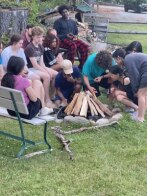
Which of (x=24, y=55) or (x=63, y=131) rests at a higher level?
(x=24, y=55)

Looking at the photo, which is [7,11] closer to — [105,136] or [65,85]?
[65,85]

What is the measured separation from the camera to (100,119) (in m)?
7.49

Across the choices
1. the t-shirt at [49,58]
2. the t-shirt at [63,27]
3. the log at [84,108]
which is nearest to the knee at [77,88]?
the log at [84,108]

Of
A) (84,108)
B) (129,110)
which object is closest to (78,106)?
(84,108)

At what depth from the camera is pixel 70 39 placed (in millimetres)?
10516

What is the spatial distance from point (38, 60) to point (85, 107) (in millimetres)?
1475

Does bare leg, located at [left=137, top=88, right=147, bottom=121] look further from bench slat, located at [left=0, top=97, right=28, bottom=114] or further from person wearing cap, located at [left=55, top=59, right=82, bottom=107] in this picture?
bench slat, located at [left=0, top=97, right=28, bottom=114]

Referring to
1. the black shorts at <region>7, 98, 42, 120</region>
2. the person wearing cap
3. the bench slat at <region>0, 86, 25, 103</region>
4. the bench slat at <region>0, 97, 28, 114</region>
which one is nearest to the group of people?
the person wearing cap

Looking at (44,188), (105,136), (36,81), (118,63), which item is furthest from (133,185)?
(118,63)

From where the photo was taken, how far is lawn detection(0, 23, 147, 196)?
4949 millimetres

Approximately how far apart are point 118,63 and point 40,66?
4.43ft

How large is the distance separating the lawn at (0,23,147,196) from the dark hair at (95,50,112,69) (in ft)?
4.68

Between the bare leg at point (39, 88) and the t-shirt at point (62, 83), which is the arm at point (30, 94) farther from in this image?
the t-shirt at point (62, 83)

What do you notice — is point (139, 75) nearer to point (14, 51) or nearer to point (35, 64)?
point (35, 64)
